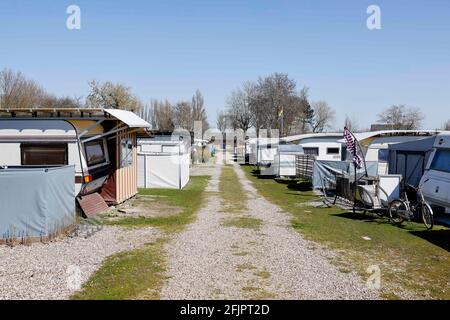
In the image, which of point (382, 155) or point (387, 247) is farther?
point (382, 155)

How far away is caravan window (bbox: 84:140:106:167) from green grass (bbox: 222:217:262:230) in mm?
4088

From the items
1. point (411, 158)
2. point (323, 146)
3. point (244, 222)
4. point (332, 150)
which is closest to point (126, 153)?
point (244, 222)

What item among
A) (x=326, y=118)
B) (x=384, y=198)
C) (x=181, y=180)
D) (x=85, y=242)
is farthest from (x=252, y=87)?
(x=85, y=242)

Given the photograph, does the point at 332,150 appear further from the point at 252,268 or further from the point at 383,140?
the point at 252,268

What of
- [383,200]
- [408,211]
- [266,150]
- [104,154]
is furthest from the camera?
[266,150]

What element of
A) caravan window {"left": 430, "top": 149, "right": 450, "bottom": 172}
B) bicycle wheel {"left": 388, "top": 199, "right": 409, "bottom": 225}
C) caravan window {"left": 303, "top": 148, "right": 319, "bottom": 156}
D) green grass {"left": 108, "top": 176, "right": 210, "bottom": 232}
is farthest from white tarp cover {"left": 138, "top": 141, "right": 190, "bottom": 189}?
caravan window {"left": 303, "top": 148, "right": 319, "bottom": 156}

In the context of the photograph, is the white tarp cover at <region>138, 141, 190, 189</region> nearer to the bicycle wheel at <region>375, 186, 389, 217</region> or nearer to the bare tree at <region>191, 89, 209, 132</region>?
the bicycle wheel at <region>375, 186, 389, 217</region>

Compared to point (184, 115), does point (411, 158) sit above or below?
below

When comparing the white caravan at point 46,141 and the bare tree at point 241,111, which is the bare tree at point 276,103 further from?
the white caravan at point 46,141

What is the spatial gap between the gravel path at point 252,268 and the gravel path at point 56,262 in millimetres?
1188

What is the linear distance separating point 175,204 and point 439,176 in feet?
27.1

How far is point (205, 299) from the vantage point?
17.3 ft

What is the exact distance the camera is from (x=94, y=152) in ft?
39.0

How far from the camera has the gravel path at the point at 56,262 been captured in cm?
550
